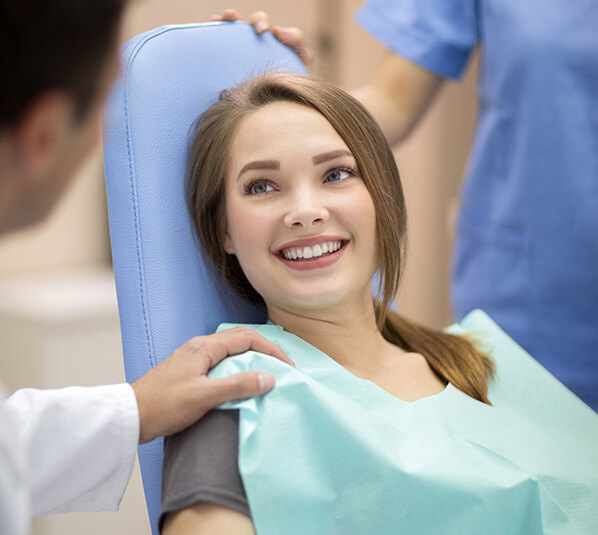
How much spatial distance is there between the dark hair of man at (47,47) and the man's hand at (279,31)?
2.39 ft

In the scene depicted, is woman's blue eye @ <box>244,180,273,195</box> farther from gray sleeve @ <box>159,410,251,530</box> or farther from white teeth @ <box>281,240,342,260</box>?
gray sleeve @ <box>159,410,251,530</box>

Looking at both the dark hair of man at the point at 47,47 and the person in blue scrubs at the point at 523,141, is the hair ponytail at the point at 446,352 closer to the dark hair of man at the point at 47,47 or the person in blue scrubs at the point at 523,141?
the person in blue scrubs at the point at 523,141

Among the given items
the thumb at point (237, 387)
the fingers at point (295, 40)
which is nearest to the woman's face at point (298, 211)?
the thumb at point (237, 387)

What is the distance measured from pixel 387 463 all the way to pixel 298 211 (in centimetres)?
32

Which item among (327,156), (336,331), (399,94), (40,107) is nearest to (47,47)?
(40,107)

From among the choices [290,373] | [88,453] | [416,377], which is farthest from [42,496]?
[416,377]

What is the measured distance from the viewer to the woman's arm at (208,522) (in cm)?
81

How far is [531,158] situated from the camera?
1.36 metres

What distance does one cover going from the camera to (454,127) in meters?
2.84

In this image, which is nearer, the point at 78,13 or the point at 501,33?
the point at 78,13

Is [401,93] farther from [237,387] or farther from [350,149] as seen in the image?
[237,387]

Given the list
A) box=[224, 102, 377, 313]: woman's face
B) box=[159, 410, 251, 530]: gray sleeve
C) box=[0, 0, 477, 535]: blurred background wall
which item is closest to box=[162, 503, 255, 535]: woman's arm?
box=[159, 410, 251, 530]: gray sleeve

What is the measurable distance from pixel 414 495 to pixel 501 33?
2.67ft

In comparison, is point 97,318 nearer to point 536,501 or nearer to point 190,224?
point 190,224
